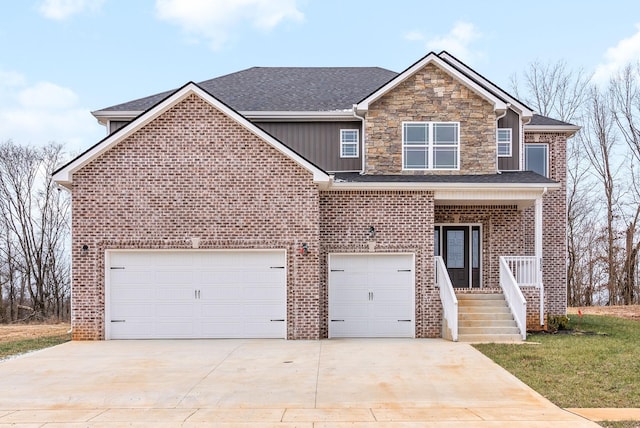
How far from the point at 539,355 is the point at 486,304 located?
144 inches

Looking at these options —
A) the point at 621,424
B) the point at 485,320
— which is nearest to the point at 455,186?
the point at 485,320

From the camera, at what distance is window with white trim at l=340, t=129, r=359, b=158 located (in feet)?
58.4

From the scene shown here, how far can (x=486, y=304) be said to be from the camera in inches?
607

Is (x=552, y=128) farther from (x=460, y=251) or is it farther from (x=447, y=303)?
(x=447, y=303)

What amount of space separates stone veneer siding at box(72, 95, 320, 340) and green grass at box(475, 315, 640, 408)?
4.89 meters

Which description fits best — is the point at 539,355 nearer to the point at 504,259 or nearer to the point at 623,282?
the point at 504,259

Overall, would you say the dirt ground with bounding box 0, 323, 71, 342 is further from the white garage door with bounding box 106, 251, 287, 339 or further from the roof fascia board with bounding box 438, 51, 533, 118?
the roof fascia board with bounding box 438, 51, 533, 118

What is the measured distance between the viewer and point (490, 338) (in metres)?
14.0

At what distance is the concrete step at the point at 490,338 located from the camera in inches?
548

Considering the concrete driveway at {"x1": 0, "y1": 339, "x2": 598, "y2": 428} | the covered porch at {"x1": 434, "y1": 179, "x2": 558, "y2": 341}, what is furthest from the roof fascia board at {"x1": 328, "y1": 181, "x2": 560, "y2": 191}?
the concrete driveway at {"x1": 0, "y1": 339, "x2": 598, "y2": 428}

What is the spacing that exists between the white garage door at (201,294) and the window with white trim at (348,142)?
15.7ft

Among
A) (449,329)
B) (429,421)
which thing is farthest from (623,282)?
(429,421)

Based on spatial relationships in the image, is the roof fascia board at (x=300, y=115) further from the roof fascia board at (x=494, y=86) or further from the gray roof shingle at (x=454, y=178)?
the roof fascia board at (x=494, y=86)

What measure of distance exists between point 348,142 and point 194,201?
5649 millimetres
